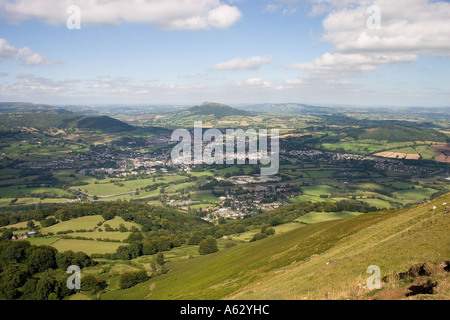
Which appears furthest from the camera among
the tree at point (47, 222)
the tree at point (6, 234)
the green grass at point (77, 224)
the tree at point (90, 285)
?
the tree at point (47, 222)

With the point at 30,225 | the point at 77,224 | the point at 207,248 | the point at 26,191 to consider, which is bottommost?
the point at 26,191

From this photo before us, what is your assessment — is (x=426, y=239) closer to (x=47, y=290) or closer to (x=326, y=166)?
(x=47, y=290)

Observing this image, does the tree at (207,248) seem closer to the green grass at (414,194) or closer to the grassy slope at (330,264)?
the grassy slope at (330,264)

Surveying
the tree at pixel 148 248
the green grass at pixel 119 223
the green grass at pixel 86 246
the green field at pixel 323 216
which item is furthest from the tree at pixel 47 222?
the green field at pixel 323 216

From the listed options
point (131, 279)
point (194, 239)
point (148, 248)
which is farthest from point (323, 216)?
point (131, 279)

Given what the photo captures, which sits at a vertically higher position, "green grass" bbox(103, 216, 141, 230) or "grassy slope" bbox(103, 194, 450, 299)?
"grassy slope" bbox(103, 194, 450, 299)

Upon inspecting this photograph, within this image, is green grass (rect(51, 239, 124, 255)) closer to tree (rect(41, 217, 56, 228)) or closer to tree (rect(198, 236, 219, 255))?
tree (rect(41, 217, 56, 228))

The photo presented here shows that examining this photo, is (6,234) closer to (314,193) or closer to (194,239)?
(194,239)

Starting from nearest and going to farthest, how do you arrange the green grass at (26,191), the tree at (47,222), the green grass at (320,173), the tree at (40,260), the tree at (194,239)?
1. the tree at (40,260)
2. the tree at (194,239)
3. the tree at (47,222)
4. the green grass at (26,191)
5. the green grass at (320,173)

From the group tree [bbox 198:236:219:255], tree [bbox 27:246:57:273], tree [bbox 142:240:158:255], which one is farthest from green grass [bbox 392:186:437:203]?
tree [bbox 27:246:57:273]

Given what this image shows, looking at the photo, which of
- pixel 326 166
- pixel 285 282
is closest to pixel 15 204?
pixel 285 282

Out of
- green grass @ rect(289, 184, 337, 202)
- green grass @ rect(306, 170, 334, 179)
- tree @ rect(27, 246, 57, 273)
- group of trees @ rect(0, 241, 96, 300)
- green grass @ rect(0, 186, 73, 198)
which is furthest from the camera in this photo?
green grass @ rect(306, 170, 334, 179)
